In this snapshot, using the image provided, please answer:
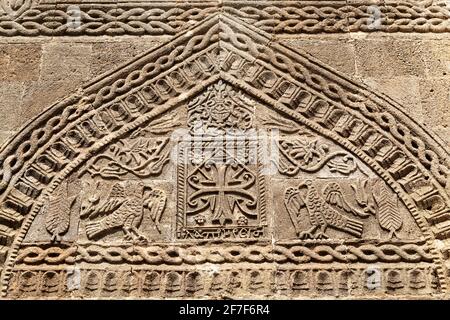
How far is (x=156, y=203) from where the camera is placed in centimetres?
537

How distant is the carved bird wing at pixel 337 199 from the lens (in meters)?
5.30

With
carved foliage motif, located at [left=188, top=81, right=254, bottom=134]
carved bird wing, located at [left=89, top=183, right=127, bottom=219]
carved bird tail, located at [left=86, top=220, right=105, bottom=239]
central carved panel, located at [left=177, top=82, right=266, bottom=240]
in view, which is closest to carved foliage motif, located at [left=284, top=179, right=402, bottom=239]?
central carved panel, located at [left=177, top=82, right=266, bottom=240]

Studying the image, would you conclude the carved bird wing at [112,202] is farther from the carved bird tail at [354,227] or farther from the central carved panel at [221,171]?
the carved bird tail at [354,227]

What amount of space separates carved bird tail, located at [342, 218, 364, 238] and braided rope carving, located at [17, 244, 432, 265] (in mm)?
91

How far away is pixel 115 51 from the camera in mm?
5984

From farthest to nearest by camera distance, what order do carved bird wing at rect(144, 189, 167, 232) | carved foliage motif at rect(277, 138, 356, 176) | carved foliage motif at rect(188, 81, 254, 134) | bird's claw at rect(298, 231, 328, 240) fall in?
carved foliage motif at rect(188, 81, 254, 134)
carved foliage motif at rect(277, 138, 356, 176)
carved bird wing at rect(144, 189, 167, 232)
bird's claw at rect(298, 231, 328, 240)

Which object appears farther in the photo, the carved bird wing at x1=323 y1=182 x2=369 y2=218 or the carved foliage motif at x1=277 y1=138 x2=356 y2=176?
the carved foliage motif at x1=277 y1=138 x2=356 y2=176

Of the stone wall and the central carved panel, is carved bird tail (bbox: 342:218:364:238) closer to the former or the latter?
the central carved panel

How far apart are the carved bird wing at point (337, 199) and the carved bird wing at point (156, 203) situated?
1089 mm

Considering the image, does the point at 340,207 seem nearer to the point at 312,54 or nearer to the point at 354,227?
the point at 354,227

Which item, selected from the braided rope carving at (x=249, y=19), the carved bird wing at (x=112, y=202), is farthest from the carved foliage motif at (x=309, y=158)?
the carved bird wing at (x=112, y=202)

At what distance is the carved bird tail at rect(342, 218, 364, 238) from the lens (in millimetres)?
5227

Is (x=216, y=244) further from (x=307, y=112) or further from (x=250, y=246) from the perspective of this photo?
(x=307, y=112)

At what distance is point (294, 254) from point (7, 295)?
1826 millimetres
